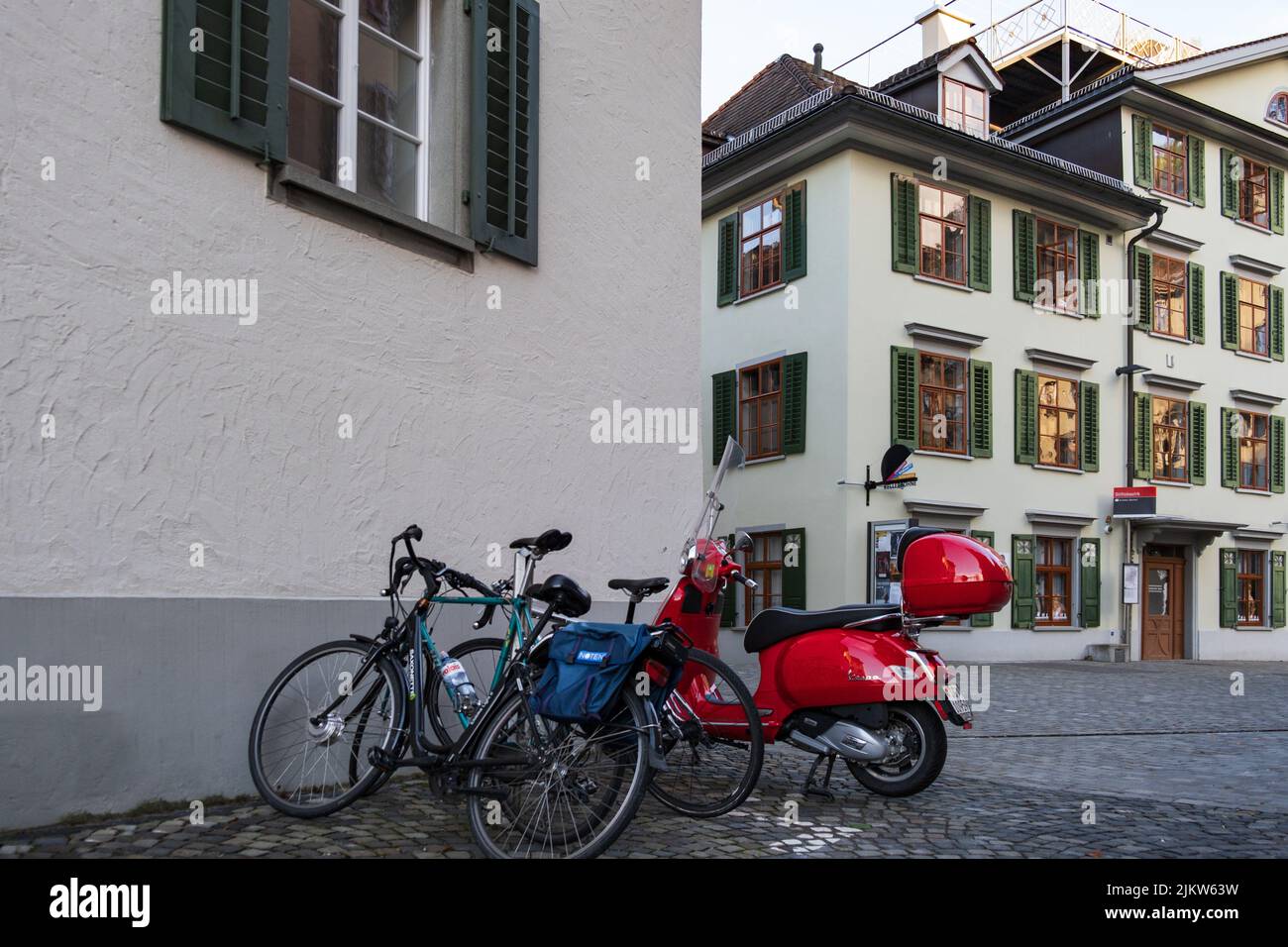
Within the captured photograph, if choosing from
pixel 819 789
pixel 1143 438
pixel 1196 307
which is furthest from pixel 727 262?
pixel 819 789

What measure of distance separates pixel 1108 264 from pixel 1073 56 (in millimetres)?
8148

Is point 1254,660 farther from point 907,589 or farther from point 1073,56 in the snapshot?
point 907,589

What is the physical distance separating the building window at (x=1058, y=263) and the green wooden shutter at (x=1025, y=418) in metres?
1.75

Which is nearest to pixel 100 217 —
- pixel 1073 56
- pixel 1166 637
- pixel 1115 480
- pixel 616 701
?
pixel 616 701

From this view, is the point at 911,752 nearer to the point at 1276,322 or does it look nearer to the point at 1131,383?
the point at 1131,383

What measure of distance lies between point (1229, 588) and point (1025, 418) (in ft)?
22.4

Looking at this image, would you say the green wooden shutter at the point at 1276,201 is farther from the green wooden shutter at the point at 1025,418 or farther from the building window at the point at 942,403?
the building window at the point at 942,403

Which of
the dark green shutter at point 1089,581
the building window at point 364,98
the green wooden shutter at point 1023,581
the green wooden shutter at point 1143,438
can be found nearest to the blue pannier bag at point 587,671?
the building window at point 364,98

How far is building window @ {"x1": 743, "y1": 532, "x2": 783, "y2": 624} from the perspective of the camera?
20.1 metres

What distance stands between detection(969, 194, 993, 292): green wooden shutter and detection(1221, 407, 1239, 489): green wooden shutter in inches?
279

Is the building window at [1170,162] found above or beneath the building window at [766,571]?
above

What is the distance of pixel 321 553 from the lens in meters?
5.95

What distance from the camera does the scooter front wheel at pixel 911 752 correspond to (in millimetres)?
5898

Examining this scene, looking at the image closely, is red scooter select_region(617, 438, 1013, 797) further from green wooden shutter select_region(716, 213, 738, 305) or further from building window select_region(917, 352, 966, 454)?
green wooden shutter select_region(716, 213, 738, 305)
